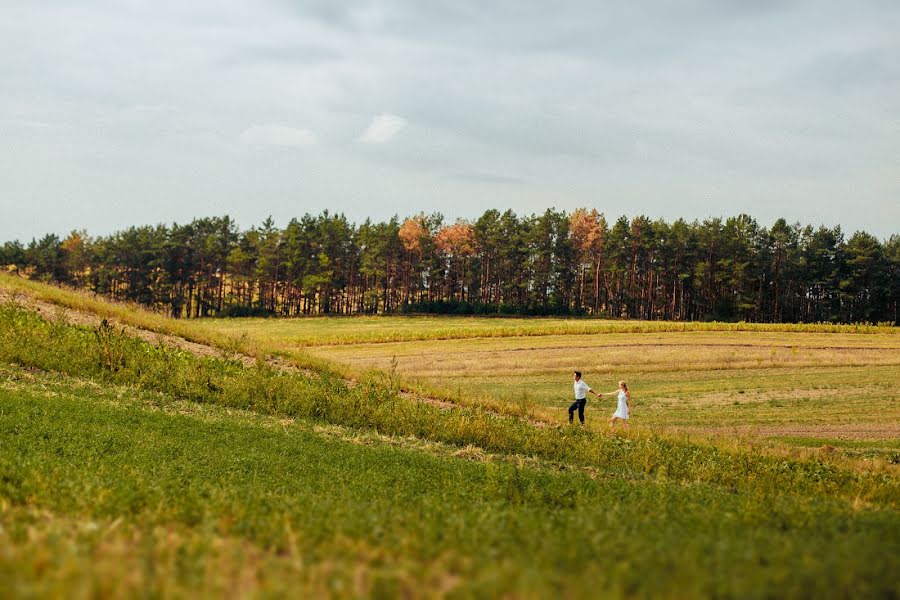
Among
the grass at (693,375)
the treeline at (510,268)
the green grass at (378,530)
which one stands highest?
the treeline at (510,268)

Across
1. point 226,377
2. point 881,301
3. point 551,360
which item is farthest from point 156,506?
point 881,301

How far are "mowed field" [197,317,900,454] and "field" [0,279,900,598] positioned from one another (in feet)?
1.39

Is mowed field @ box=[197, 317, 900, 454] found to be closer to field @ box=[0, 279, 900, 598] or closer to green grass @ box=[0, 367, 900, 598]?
field @ box=[0, 279, 900, 598]

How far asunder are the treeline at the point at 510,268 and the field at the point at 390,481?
2699 inches

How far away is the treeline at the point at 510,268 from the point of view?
341 ft

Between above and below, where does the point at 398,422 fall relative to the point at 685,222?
below

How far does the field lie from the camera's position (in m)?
4.97

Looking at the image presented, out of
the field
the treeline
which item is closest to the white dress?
the field

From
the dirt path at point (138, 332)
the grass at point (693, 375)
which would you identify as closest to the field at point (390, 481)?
the dirt path at point (138, 332)

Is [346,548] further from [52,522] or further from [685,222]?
A: [685,222]

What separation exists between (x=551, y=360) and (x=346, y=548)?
145ft

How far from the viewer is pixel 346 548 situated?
19.8ft

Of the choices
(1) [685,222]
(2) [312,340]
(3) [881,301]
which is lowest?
(2) [312,340]

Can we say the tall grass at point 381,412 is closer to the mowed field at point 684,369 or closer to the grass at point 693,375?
the grass at point 693,375
